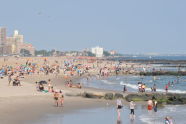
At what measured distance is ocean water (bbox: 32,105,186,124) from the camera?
2406cm

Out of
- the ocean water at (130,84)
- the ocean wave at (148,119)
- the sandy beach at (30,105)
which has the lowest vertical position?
the ocean water at (130,84)

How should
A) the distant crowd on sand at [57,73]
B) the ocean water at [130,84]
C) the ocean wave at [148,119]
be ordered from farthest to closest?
the ocean water at [130,84]
the distant crowd on sand at [57,73]
the ocean wave at [148,119]

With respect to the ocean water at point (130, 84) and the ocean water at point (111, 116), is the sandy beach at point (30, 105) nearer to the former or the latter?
the ocean water at point (111, 116)

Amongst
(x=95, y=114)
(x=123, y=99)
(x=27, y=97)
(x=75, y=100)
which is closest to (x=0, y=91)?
(x=27, y=97)

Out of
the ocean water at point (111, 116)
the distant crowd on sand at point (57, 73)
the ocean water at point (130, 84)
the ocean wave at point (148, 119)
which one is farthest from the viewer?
the ocean water at point (130, 84)

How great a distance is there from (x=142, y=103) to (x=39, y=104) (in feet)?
26.3

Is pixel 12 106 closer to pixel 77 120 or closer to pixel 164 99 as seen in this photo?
pixel 77 120

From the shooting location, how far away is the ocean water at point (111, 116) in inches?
947

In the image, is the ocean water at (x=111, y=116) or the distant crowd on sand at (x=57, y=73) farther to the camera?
the distant crowd on sand at (x=57, y=73)

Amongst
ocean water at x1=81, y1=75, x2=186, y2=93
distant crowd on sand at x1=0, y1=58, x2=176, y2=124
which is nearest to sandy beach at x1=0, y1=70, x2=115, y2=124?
distant crowd on sand at x1=0, y1=58, x2=176, y2=124

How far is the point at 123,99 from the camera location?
115 ft

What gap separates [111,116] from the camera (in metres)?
26.2

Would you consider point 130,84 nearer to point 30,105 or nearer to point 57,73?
point 57,73

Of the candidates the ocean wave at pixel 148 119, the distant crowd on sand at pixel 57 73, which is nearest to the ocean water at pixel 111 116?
the ocean wave at pixel 148 119
